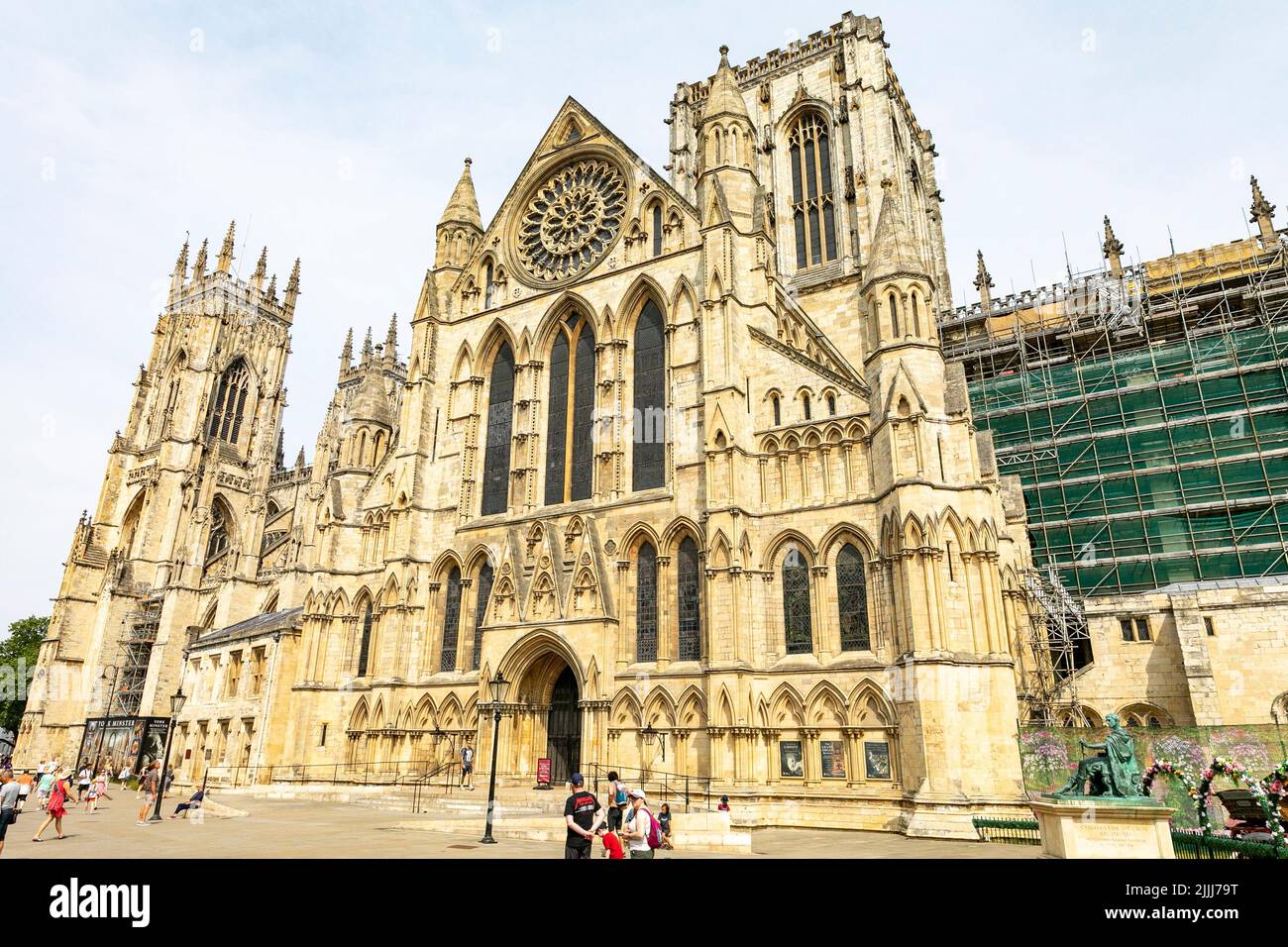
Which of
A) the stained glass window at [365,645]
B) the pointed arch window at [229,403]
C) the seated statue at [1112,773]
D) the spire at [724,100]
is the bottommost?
the seated statue at [1112,773]

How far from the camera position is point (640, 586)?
79.1 ft

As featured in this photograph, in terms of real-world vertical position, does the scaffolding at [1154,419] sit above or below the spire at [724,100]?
below

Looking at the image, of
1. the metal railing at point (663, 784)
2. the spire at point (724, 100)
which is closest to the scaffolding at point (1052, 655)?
the metal railing at point (663, 784)

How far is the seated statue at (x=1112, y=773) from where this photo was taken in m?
12.1

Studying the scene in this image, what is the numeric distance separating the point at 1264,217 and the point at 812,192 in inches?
803

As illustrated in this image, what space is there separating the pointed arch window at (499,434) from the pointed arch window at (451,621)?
2.50 m

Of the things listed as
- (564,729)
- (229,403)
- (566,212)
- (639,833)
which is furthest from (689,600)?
(229,403)

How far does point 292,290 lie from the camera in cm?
7294

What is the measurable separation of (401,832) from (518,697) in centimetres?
793

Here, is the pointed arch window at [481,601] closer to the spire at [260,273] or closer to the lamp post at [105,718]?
the lamp post at [105,718]

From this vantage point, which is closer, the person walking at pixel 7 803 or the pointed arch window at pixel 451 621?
the person walking at pixel 7 803

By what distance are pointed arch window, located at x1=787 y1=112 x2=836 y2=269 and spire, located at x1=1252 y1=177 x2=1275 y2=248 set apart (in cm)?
1919

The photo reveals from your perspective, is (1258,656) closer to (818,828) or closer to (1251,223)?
(818,828)

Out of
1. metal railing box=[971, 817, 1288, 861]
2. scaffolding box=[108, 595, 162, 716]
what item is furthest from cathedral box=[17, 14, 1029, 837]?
scaffolding box=[108, 595, 162, 716]
